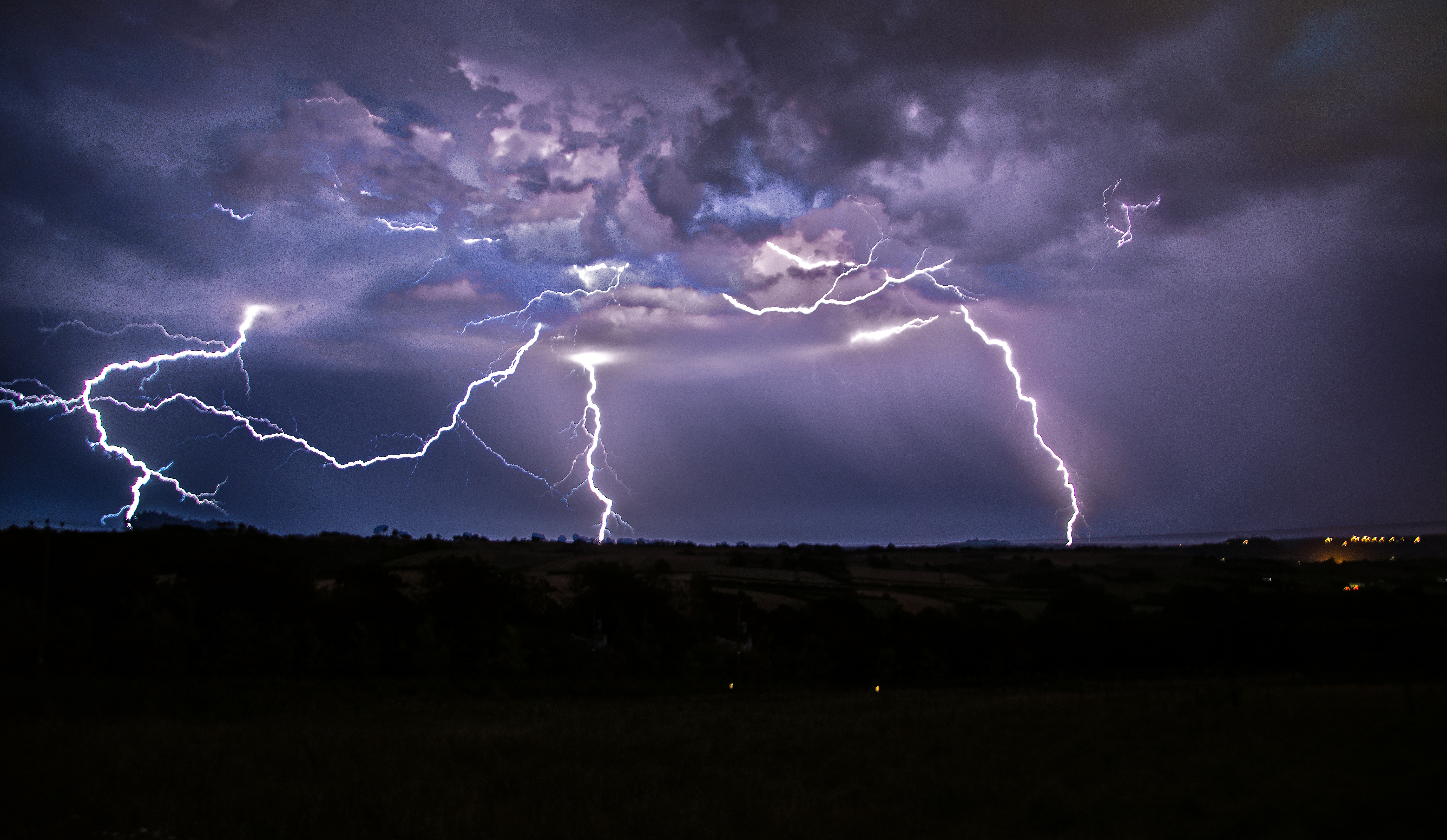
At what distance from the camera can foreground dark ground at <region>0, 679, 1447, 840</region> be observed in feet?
23.8

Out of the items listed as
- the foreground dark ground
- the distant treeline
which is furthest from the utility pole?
the foreground dark ground

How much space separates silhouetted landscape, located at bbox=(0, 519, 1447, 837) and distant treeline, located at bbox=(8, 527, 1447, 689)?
6.2 inches

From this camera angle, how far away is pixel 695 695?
91.1 ft

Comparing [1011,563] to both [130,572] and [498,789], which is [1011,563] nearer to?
[130,572]

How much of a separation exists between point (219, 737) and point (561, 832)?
28.9 ft

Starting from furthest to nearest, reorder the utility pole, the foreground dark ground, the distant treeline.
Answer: the distant treeline, the utility pole, the foreground dark ground

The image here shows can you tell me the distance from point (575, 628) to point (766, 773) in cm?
2763

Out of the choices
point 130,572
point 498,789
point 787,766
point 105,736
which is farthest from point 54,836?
point 130,572

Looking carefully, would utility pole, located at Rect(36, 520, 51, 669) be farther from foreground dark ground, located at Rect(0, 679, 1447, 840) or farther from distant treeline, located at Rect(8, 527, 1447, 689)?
foreground dark ground, located at Rect(0, 679, 1447, 840)

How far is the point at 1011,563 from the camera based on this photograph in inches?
3199

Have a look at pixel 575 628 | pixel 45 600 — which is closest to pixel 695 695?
pixel 575 628

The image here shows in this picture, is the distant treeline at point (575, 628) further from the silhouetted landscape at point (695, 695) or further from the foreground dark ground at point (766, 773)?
the foreground dark ground at point (766, 773)

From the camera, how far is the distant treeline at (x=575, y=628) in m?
27.2

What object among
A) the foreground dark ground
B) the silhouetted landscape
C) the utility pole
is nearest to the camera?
the foreground dark ground
